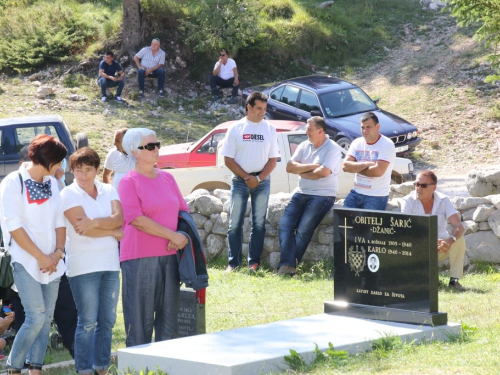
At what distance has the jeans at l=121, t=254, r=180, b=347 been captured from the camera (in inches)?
244

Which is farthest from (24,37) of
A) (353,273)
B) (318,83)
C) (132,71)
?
(353,273)

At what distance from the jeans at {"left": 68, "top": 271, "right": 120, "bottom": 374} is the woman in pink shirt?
157 millimetres

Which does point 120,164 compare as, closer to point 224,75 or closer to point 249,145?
point 249,145

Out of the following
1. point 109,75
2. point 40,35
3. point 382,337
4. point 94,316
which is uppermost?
point 40,35

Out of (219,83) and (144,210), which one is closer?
(144,210)

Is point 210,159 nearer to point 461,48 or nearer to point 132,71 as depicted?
point 132,71

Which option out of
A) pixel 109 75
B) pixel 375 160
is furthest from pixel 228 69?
pixel 375 160

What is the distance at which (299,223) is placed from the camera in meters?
9.98

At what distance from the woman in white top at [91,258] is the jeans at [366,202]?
3952 mm

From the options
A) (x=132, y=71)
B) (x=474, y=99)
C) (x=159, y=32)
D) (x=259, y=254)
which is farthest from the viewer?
(x=159, y=32)

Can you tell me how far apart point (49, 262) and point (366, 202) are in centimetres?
458

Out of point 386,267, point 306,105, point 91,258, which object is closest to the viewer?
point 91,258

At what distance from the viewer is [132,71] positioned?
76.3ft

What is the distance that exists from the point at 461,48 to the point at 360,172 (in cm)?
1665
